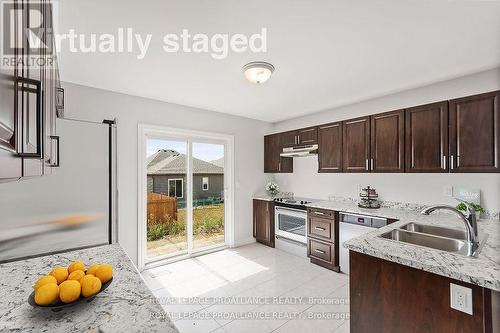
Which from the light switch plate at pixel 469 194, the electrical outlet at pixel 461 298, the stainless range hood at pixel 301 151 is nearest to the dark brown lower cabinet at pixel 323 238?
the stainless range hood at pixel 301 151

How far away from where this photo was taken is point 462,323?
121 centimetres

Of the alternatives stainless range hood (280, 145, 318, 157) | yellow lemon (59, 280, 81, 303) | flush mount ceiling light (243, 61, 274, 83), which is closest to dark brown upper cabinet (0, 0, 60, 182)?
yellow lemon (59, 280, 81, 303)

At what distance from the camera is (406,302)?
141cm

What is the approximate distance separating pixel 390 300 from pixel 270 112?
10.8ft

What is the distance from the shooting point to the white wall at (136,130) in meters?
2.89

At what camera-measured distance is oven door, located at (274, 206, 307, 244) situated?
368 centimetres

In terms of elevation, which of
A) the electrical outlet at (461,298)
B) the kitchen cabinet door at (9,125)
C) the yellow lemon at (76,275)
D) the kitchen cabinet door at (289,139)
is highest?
the kitchen cabinet door at (289,139)

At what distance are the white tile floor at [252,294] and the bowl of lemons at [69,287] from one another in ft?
4.65

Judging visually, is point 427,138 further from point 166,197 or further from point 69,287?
point 166,197

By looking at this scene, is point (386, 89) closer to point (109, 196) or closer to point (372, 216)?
point (372, 216)

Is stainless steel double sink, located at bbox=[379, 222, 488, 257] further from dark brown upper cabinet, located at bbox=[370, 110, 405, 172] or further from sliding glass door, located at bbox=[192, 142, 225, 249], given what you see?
sliding glass door, located at bbox=[192, 142, 225, 249]

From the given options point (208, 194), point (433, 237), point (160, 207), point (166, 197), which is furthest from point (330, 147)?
point (160, 207)

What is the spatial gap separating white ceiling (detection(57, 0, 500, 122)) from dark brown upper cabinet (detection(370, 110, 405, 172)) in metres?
0.40

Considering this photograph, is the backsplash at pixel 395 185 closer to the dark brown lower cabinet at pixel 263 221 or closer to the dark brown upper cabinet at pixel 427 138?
the dark brown upper cabinet at pixel 427 138
